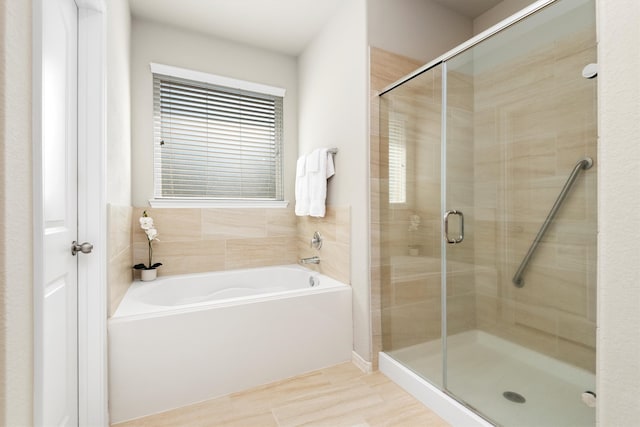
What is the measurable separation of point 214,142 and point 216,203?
0.54m

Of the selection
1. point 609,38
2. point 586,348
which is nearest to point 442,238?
point 586,348

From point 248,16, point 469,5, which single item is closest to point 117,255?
point 248,16

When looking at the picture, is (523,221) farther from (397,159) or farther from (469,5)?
(469,5)

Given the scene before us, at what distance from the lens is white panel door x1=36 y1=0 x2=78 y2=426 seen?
3.44 ft

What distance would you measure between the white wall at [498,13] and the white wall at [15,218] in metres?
2.72

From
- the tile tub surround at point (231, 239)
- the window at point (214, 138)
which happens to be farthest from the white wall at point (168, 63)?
the tile tub surround at point (231, 239)

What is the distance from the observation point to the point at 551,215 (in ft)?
4.35

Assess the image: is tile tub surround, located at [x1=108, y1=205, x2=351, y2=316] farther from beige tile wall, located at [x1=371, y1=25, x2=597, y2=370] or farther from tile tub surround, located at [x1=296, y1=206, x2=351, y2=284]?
beige tile wall, located at [x1=371, y1=25, x2=597, y2=370]

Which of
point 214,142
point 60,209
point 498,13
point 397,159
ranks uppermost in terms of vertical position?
point 498,13

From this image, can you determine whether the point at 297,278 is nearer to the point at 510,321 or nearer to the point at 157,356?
the point at 157,356

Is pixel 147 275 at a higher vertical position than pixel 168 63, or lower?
lower

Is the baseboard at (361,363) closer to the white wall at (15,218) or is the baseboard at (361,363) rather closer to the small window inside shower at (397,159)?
the small window inside shower at (397,159)

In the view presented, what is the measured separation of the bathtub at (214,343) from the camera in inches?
60.7

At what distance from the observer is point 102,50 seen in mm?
1405
